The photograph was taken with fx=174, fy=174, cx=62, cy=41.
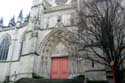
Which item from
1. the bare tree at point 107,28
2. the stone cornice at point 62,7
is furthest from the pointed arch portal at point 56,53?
the bare tree at point 107,28

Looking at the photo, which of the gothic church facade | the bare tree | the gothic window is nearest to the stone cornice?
the gothic church facade

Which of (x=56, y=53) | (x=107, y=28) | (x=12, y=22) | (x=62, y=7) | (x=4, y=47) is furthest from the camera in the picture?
(x=12, y=22)

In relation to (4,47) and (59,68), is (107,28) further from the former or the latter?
(4,47)

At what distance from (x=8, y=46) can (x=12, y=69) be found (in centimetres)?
399

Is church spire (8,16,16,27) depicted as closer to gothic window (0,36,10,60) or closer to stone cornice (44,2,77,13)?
gothic window (0,36,10,60)

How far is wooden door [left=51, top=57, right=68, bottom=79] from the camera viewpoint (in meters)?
17.5

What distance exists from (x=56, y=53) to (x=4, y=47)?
8.85 meters

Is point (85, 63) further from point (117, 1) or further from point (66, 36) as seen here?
point (117, 1)

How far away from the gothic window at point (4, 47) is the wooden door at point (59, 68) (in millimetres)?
7899

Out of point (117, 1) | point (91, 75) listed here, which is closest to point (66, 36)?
point (91, 75)

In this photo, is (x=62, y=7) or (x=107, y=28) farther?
(x=62, y=7)

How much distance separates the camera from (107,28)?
11.9m

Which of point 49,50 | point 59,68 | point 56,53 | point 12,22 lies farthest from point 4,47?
point 59,68

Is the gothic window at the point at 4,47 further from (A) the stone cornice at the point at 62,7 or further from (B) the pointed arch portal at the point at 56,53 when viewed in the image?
(A) the stone cornice at the point at 62,7
